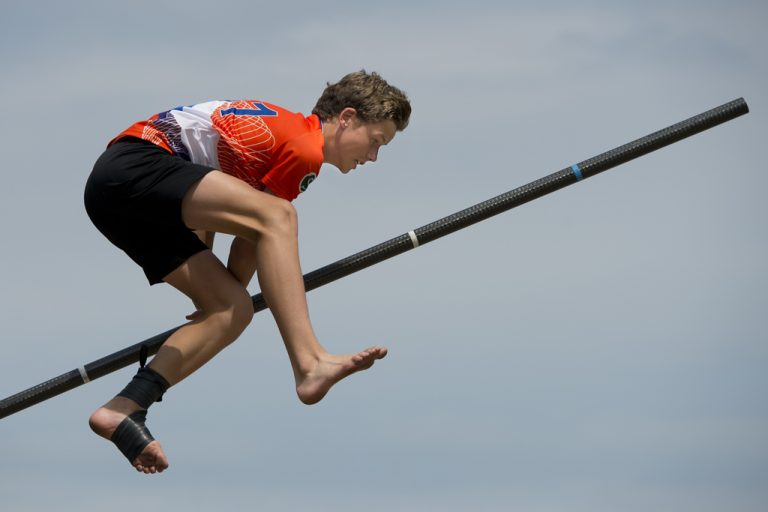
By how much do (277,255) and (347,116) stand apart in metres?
1.05

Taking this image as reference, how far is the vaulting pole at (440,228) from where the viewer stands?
7340 millimetres

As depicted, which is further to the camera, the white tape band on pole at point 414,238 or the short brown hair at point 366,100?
the white tape band on pole at point 414,238

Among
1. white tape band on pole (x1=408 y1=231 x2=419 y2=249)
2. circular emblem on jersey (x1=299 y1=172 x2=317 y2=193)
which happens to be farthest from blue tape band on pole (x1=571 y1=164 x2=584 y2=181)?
circular emblem on jersey (x1=299 y1=172 x2=317 y2=193)

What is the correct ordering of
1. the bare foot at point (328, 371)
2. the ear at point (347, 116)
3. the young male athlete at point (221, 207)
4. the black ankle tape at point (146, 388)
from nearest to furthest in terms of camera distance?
the bare foot at point (328, 371), the young male athlete at point (221, 207), the black ankle tape at point (146, 388), the ear at point (347, 116)

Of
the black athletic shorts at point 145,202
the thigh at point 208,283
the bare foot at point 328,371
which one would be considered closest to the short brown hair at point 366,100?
the black athletic shorts at point 145,202

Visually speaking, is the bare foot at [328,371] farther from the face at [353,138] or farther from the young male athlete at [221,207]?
the face at [353,138]

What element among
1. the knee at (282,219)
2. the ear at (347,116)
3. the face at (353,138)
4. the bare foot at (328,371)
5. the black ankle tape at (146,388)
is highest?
the ear at (347,116)

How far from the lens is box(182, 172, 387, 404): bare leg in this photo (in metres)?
6.63

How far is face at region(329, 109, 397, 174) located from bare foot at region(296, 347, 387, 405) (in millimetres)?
1227

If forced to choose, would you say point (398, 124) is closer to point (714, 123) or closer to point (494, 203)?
point (494, 203)

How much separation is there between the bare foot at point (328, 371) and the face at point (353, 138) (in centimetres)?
123

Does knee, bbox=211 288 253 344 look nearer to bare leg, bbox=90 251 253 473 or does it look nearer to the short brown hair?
bare leg, bbox=90 251 253 473

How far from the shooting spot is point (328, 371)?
256 inches

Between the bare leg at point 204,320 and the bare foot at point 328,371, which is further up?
the bare leg at point 204,320
